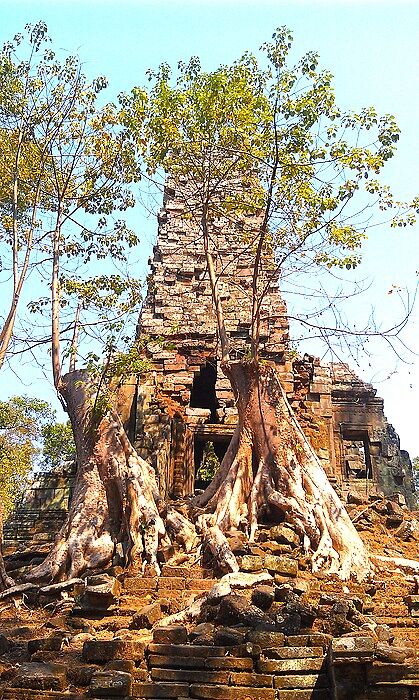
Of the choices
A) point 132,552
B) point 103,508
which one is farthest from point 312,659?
point 103,508

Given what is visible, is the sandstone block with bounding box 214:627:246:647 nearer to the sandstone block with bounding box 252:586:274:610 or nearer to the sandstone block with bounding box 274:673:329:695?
the sandstone block with bounding box 274:673:329:695

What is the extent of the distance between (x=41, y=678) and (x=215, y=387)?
28.8 feet

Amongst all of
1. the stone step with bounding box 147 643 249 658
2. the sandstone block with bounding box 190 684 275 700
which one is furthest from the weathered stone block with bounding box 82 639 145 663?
the sandstone block with bounding box 190 684 275 700

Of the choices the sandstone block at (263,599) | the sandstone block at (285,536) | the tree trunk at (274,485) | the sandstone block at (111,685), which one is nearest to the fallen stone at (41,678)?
the sandstone block at (111,685)

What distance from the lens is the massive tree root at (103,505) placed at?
26.1 feet

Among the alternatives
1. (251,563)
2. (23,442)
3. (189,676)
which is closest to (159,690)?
(189,676)

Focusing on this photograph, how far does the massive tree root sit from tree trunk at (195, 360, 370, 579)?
772 mm

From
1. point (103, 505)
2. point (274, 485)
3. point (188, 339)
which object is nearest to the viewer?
point (103, 505)

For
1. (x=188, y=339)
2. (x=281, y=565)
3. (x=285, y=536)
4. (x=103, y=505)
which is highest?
(x=188, y=339)

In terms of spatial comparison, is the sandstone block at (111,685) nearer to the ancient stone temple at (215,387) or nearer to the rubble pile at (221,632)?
the rubble pile at (221,632)

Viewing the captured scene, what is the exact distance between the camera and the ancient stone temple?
12352 millimetres

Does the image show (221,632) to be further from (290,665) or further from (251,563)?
(251,563)

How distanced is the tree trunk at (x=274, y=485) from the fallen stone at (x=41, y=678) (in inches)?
141

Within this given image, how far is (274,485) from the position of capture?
8953mm
